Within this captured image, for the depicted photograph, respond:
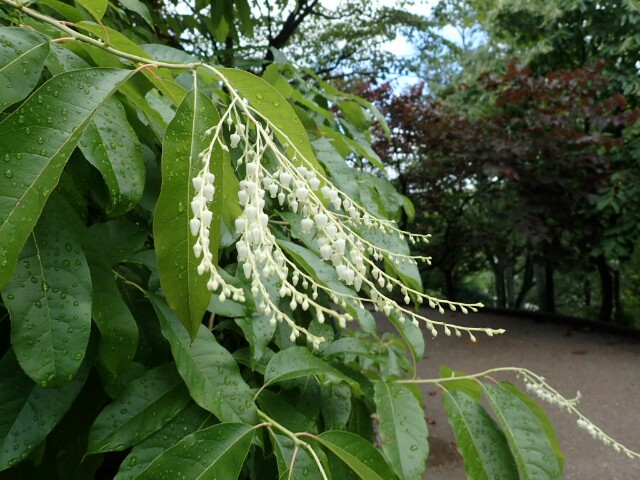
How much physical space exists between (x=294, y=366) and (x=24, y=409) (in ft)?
1.60

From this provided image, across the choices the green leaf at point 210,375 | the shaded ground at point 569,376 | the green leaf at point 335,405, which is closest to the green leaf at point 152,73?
the green leaf at point 210,375

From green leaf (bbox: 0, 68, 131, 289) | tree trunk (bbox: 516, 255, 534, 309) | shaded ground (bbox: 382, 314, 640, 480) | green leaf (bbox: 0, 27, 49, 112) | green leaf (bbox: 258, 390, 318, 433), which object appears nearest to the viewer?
green leaf (bbox: 0, 68, 131, 289)

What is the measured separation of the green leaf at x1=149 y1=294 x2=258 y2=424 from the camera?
0.86 m

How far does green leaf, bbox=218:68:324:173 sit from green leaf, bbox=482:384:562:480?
752 mm

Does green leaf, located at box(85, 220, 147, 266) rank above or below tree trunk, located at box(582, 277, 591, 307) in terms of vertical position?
above

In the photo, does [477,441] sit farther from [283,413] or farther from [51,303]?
[51,303]

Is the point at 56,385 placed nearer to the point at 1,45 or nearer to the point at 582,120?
the point at 1,45

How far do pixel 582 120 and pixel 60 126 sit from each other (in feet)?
25.0

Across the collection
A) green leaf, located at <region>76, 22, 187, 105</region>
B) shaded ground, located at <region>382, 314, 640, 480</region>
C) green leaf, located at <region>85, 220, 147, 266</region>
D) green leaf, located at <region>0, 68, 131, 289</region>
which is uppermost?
green leaf, located at <region>76, 22, 187, 105</region>

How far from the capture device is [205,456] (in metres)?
0.77

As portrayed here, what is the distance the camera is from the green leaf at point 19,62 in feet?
2.34

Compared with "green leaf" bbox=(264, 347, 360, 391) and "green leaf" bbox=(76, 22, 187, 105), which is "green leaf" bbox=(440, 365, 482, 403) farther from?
"green leaf" bbox=(76, 22, 187, 105)

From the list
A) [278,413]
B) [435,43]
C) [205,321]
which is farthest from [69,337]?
[435,43]

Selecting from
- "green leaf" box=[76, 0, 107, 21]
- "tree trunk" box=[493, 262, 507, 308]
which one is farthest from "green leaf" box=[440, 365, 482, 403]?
"tree trunk" box=[493, 262, 507, 308]
